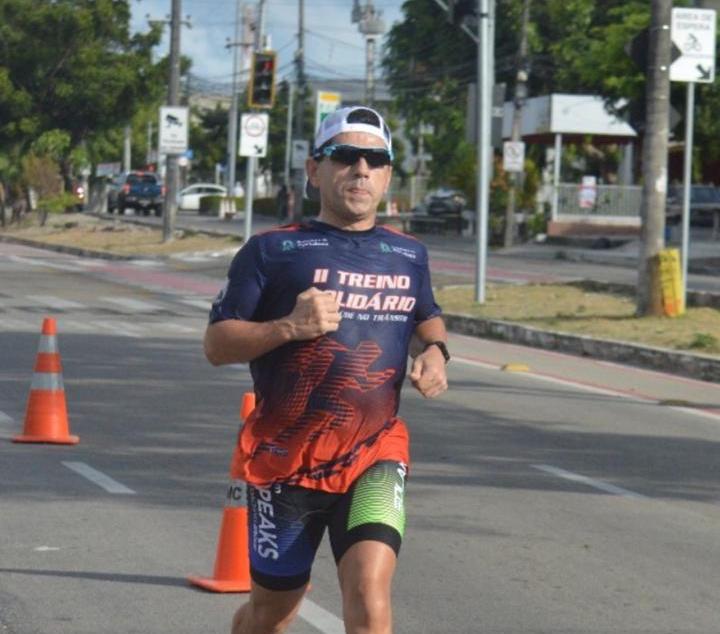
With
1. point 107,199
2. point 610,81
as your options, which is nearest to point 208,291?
point 610,81

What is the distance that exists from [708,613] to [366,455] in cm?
285

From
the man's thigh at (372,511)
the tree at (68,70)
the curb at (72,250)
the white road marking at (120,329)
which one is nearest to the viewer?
the man's thigh at (372,511)

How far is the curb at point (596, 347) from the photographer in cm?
1856

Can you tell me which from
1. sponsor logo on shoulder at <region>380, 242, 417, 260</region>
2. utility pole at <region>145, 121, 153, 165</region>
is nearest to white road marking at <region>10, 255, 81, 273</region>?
sponsor logo on shoulder at <region>380, 242, 417, 260</region>

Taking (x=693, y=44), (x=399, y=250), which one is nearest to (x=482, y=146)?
(x=693, y=44)

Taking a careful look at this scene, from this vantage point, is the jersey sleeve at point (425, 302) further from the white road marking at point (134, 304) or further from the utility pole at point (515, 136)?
the utility pole at point (515, 136)

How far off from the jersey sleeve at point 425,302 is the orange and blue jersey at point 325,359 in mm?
99

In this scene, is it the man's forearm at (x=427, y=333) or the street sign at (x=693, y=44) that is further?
the street sign at (x=693, y=44)

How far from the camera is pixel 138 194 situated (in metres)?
77.1

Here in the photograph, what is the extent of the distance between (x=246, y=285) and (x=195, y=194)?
83028 mm

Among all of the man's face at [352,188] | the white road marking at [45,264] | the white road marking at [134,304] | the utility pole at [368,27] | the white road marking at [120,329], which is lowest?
the white road marking at [120,329]

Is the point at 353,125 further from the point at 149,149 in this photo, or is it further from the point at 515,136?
the point at 149,149

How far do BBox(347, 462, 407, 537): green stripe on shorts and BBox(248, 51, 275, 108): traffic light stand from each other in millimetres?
30583

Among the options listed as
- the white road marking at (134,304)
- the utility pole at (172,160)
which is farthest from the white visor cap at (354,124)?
the utility pole at (172,160)
